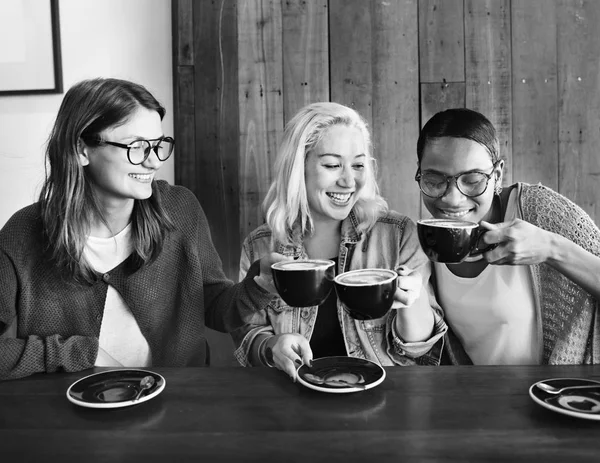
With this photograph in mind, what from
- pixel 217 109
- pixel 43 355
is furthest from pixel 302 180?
pixel 43 355

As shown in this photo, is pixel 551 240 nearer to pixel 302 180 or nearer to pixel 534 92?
pixel 302 180

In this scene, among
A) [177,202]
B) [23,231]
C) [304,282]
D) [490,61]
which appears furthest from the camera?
[490,61]

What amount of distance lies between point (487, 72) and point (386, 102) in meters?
0.42

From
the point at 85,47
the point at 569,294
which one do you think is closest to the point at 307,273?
the point at 569,294

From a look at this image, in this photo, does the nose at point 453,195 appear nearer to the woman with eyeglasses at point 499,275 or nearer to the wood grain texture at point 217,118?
the woman with eyeglasses at point 499,275

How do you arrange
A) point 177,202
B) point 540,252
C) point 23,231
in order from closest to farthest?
1. point 540,252
2. point 23,231
3. point 177,202

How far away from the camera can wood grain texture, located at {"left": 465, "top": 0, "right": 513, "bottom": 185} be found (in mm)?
2209

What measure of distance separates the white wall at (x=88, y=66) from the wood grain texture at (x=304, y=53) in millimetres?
498

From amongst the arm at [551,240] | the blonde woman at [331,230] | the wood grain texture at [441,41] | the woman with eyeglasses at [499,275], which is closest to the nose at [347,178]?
the blonde woman at [331,230]

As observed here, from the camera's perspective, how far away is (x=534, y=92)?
2.24m

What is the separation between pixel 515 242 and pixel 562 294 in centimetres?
42

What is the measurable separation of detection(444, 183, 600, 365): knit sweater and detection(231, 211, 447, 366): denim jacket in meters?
0.32

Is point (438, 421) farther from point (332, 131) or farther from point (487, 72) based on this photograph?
point (487, 72)

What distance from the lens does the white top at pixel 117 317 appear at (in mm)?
1650
